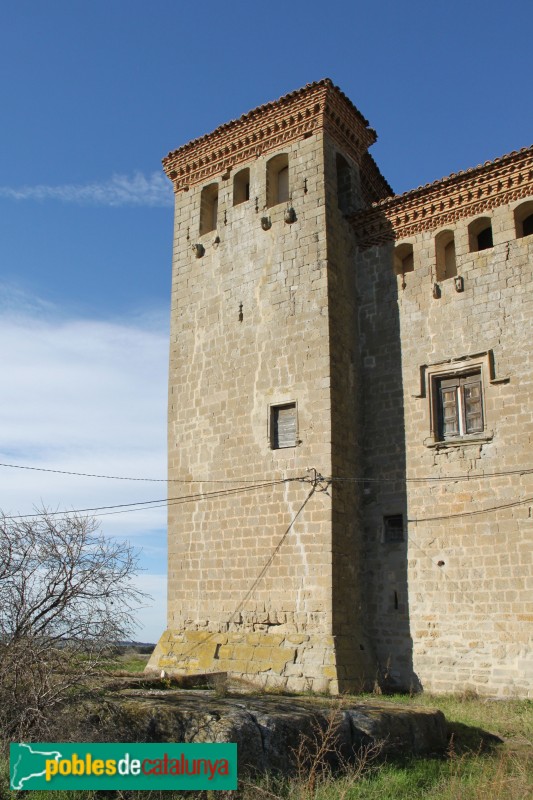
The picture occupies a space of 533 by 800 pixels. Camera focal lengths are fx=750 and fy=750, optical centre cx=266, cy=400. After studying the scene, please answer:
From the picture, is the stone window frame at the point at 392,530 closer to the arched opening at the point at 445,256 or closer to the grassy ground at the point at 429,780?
the arched opening at the point at 445,256

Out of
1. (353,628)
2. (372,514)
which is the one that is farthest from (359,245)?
(353,628)

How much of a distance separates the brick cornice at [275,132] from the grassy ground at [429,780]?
12.0 m

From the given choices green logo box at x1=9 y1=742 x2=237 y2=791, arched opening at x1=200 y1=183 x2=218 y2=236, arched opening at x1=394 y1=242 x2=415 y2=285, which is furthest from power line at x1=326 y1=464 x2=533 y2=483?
green logo box at x1=9 y1=742 x2=237 y2=791

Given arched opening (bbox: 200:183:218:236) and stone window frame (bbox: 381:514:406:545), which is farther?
arched opening (bbox: 200:183:218:236)

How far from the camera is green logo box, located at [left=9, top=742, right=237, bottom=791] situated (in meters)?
5.98

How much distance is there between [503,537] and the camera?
1294 centimetres

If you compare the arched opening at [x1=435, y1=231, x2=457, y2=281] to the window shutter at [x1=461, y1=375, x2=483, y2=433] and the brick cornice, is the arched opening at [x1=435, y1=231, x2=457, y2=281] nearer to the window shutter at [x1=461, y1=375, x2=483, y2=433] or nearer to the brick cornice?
the window shutter at [x1=461, y1=375, x2=483, y2=433]

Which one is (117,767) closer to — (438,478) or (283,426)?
(438,478)

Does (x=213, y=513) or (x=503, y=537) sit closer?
(x=503, y=537)

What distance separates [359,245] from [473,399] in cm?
450

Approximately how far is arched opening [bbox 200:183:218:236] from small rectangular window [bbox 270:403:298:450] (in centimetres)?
515

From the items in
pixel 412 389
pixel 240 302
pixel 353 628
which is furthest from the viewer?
pixel 240 302

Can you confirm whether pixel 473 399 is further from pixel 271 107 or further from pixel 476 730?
pixel 271 107

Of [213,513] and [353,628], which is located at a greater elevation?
[213,513]
